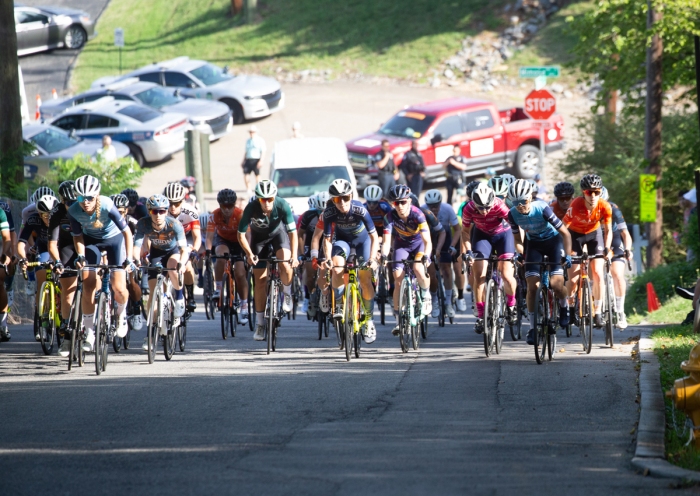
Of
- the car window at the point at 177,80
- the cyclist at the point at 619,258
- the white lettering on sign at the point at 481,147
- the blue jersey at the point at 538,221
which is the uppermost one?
the car window at the point at 177,80

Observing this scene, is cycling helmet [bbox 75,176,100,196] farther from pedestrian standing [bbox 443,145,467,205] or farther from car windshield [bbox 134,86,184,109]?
car windshield [bbox 134,86,184,109]

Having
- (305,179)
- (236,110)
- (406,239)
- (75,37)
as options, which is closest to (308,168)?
(305,179)

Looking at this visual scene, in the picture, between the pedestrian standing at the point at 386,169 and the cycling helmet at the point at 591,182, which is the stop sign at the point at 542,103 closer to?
the pedestrian standing at the point at 386,169

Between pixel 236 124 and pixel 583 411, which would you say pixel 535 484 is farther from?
pixel 236 124

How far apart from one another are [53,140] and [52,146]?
0.31m

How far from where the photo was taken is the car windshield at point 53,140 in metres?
28.7

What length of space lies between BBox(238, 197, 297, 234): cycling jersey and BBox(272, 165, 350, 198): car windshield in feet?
29.6

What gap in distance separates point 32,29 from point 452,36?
15.7 m

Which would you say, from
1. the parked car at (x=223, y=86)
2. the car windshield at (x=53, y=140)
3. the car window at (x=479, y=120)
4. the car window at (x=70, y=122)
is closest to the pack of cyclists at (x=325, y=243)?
the car windshield at (x=53, y=140)

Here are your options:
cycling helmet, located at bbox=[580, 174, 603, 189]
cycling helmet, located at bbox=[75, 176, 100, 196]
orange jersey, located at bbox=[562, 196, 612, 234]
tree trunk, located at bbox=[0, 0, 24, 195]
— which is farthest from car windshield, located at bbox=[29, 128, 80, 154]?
cycling helmet, located at bbox=[580, 174, 603, 189]

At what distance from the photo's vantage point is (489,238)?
13328 millimetres

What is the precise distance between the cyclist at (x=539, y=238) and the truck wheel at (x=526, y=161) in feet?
57.1

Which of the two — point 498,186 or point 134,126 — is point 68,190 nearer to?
point 498,186

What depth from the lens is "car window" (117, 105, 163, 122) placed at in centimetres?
3122
